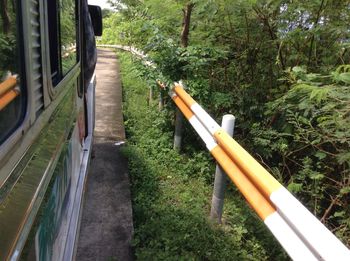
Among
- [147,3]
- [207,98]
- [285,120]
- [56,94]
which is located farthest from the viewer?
[147,3]

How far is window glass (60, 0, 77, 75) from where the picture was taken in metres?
2.26

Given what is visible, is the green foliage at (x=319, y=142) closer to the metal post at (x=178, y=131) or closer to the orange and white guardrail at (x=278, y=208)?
the orange and white guardrail at (x=278, y=208)

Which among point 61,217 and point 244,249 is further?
point 244,249

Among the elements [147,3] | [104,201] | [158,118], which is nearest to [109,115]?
[158,118]

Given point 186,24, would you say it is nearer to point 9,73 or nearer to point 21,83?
point 21,83

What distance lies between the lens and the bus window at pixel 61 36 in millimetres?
1993

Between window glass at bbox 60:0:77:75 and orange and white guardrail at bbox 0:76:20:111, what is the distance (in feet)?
3.29

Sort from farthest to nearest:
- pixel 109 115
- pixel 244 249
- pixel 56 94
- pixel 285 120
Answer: pixel 109 115 < pixel 285 120 < pixel 244 249 < pixel 56 94

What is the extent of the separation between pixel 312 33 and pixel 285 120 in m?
0.96

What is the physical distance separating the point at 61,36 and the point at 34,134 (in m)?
0.94

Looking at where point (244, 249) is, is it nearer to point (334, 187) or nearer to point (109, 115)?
point (334, 187)

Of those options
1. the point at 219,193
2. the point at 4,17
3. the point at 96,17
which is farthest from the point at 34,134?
the point at 96,17

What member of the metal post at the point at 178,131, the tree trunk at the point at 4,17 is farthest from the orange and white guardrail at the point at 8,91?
the metal post at the point at 178,131

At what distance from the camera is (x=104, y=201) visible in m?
3.93
